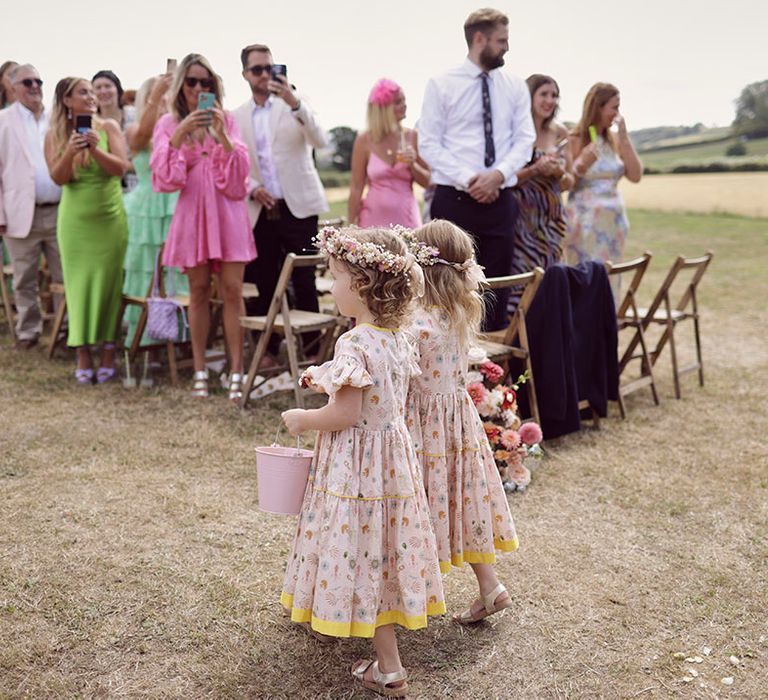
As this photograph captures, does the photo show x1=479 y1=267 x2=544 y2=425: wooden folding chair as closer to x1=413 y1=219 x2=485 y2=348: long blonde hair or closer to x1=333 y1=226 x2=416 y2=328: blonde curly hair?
x1=413 y1=219 x2=485 y2=348: long blonde hair

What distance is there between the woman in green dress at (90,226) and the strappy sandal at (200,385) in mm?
805

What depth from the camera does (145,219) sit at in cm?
644

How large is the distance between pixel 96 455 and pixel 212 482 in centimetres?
76

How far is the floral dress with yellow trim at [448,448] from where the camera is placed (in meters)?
3.05

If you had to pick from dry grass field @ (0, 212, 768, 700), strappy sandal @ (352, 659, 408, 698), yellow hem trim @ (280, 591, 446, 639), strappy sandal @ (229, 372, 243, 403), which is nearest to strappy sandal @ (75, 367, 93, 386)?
dry grass field @ (0, 212, 768, 700)

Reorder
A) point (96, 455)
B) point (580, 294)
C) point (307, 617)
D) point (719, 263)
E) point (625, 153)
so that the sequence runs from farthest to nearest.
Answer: point (719, 263) < point (625, 153) < point (580, 294) < point (96, 455) < point (307, 617)

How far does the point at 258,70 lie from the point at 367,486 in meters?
4.18

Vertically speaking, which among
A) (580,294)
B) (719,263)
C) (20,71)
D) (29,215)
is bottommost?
(719,263)

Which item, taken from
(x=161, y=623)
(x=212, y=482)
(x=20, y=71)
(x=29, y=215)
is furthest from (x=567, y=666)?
(x=20, y=71)

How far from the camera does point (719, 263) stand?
13992 millimetres

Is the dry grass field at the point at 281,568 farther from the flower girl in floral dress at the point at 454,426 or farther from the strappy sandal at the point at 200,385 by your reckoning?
the flower girl in floral dress at the point at 454,426

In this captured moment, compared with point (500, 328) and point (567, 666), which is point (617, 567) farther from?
point (500, 328)

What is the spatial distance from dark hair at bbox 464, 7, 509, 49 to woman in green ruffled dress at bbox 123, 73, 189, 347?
2.26m

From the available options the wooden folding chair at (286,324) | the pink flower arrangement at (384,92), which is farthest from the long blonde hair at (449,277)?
the pink flower arrangement at (384,92)
